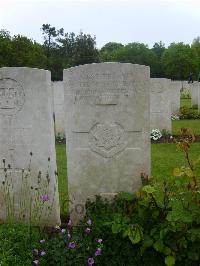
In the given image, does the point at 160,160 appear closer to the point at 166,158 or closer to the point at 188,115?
the point at 166,158

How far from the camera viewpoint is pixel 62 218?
5.59 metres

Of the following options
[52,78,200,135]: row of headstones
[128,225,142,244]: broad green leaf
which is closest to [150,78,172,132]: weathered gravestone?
[52,78,200,135]: row of headstones

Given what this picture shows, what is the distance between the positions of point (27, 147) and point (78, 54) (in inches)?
1440

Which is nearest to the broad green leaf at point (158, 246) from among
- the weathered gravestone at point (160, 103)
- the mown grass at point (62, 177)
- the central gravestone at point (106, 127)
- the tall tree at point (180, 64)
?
the central gravestone at point (106, 127)

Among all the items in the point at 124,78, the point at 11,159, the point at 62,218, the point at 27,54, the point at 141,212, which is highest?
the point at 27,54

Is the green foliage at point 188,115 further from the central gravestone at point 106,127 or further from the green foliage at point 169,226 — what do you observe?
the green foliage at point 169,226

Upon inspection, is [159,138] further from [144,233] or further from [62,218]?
[144,233]

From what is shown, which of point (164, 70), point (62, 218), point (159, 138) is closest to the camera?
point (62, 218)

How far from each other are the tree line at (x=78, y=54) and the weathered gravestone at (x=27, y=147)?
112 ft

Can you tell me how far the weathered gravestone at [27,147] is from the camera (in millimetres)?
5012

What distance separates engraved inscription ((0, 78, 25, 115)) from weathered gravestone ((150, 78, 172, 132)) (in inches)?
269

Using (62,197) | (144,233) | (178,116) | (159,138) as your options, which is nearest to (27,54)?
(178,116)

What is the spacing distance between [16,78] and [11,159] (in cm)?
98

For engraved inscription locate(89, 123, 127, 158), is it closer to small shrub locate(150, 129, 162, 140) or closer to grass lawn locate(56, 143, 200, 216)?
grass lawn locate(56, 143, 200, 216)
